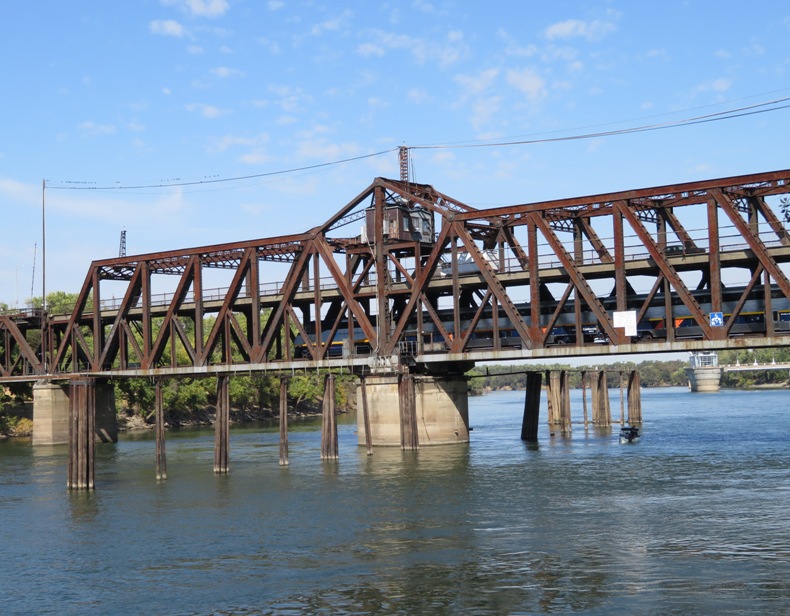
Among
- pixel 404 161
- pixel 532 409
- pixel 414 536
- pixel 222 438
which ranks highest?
pixel 404 161

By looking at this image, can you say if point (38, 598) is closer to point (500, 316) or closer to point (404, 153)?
point (500, 316)

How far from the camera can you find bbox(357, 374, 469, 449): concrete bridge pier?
7469 centimetres

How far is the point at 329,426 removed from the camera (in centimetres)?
7175

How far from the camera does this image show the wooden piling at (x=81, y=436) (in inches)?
2274

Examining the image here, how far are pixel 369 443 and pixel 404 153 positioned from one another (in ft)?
95.9

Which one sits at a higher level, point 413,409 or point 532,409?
point 413,409

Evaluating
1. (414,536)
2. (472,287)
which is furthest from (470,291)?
(414,536)

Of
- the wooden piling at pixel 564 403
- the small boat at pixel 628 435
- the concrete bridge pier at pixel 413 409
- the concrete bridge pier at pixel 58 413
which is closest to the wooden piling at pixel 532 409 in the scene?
the small boat at pixel 628 435

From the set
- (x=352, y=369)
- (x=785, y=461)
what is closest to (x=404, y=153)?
(x=352, y=369)

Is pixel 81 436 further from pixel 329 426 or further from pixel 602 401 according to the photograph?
pixel 602 401

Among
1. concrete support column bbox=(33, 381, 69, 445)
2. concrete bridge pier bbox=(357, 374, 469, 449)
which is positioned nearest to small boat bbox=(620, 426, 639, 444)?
concrete bridge pier bbox=(357, 374, 469, 449)

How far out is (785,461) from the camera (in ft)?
211

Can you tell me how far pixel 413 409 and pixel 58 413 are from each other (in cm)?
4759

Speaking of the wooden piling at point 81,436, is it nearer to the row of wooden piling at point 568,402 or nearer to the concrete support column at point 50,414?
the row of wooden piling at point 568,402
